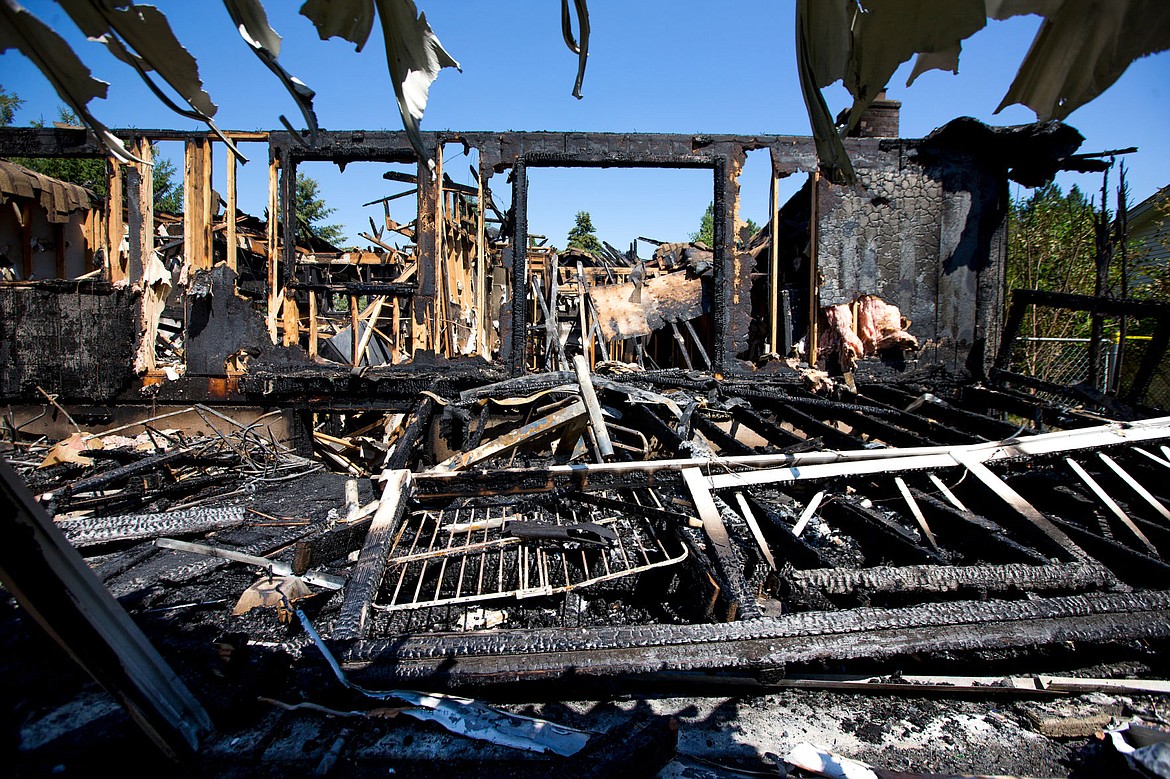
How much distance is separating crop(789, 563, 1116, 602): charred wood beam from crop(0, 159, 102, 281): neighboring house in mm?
12082

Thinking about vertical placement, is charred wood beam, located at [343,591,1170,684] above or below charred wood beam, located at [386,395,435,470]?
below

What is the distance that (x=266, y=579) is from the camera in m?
2.83

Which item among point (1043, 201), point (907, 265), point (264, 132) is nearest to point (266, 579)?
point (264, 132)

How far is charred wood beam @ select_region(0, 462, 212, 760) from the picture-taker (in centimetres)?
123

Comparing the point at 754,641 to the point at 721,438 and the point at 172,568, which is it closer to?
the point at 721,438

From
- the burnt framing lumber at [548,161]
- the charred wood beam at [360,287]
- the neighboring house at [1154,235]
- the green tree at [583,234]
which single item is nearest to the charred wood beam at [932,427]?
the burnt framing lumber at [548,161]

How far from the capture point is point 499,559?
3.26 m

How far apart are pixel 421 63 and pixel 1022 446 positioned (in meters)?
4.04

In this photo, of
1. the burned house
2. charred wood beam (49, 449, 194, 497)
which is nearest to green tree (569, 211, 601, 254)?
the burned house

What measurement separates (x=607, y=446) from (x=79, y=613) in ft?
9.78

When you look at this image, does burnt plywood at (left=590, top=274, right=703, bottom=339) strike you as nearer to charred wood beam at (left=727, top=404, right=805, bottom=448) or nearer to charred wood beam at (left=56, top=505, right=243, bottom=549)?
charred wood beam at (left=727, top=404, right=805, bottom=448)

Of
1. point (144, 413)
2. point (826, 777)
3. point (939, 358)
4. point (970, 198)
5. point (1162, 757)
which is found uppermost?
point (970, 198)

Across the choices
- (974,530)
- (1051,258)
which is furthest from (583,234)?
(974,530)

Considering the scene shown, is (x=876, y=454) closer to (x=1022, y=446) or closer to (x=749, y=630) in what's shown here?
(x=1022, y=446)
